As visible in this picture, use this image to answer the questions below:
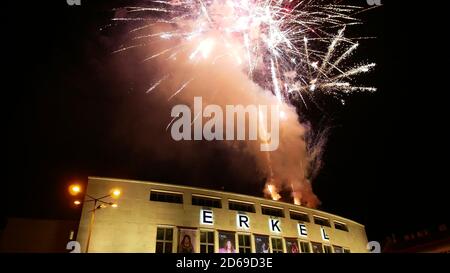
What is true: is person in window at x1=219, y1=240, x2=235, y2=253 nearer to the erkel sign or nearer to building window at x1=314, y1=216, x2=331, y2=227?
the erkel sign

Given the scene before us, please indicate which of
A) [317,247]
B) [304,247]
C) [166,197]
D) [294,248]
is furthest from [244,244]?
[317,247]

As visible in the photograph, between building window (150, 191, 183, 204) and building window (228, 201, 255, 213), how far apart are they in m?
4.15

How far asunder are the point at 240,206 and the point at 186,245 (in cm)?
564

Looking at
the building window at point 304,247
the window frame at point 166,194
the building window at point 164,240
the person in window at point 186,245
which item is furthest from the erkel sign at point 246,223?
the building window at point 164,240

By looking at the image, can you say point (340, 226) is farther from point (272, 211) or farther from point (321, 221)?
point (272, 211)

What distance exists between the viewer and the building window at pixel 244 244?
23.2 metres

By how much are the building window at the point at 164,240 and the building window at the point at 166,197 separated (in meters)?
2.03

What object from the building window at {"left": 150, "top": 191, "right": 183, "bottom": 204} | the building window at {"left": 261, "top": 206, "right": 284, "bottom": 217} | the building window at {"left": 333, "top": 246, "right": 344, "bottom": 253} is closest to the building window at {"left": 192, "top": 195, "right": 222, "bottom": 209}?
the building window at {"left": 150, "top": 191, "right": 183, "bottom": 204}

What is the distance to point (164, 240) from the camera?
20.5m

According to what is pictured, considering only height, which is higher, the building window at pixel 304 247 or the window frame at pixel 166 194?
the window frame at pixel 166 194

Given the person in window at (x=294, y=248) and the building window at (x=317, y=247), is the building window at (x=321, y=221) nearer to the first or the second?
the building window at (x=317, y=247)
